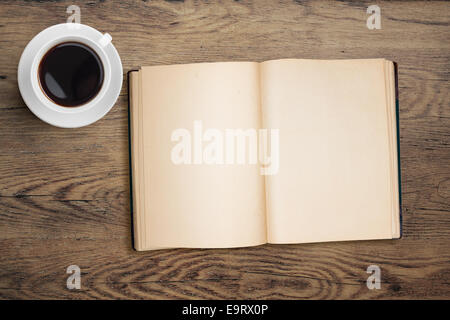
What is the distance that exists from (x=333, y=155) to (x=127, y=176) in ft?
1.12

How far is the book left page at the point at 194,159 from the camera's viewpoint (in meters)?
0.60

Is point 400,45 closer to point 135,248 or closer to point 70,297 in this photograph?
point 135,248

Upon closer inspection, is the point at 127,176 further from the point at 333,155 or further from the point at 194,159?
the point at 333,155

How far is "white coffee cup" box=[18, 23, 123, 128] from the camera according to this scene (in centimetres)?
56

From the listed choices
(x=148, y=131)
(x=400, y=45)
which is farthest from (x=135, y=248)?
(x=400, y=45)

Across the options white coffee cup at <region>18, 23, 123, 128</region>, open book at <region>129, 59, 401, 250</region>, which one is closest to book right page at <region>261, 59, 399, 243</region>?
open book at <region>129, 59, 401, 250</region>

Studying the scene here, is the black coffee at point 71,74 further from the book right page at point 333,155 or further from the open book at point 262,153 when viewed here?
the book right page at point 333,155

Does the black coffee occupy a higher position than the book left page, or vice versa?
the black coffee

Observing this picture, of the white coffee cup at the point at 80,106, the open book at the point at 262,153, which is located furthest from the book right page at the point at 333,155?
the white coffee cup at the point at 80,106

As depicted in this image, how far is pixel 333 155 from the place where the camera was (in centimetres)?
62

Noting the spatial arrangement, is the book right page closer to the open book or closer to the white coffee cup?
the open book

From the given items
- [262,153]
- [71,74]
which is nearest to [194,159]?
[262,153]

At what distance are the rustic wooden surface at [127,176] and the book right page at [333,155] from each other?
0.04 m

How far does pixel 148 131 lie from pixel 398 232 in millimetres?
447
